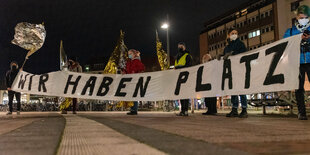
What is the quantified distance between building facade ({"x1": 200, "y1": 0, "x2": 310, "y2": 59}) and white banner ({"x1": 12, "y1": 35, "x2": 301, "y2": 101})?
40.0 meters

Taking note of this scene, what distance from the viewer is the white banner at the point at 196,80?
6184mm

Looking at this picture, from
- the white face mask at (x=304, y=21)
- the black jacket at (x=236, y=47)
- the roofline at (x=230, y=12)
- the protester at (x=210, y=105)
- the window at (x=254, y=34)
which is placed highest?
the roofline at (x=230, y=12)

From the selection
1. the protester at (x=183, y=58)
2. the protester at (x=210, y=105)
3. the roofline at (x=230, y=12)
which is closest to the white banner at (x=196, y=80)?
the protester at (x=183, y=58)

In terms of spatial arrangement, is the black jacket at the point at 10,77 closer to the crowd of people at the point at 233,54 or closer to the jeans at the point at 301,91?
the crowd of people at the point at 233,54

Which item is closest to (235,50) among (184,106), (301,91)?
(301,91)

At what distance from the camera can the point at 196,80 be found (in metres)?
8.62

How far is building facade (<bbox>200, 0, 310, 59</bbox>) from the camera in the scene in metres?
49.7

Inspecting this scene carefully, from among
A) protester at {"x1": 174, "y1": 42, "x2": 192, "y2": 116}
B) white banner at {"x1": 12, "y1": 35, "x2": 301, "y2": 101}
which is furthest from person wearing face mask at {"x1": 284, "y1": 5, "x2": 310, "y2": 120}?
protester at {"x1": 174, "y1": 42, "x2": 192, "y2": 116}

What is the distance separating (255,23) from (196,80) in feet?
169

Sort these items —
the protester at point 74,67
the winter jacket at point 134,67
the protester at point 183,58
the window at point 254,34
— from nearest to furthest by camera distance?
the protester at point 183,58
the winter jacket at point 134,67
the protester at point 74,67
the window at point 254,34

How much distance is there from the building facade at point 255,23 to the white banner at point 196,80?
1576 inches

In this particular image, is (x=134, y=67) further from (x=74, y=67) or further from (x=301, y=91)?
(x=301, y=91)

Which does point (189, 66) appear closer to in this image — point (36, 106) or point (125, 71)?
point (125, 71)

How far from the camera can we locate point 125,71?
36.6ft
